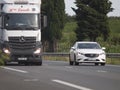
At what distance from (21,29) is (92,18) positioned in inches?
1883

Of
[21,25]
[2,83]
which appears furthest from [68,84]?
[21,25]

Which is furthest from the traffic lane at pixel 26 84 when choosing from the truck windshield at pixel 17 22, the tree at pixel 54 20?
the tree at pixel 54 20

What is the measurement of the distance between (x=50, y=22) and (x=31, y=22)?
162ft

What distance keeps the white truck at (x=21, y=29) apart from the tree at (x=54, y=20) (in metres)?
48.4

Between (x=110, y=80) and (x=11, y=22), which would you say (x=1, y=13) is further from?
(x=110, y=80)

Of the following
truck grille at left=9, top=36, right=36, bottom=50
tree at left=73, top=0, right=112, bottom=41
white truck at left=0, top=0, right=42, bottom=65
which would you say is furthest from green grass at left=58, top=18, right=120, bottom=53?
truck grille at left=9, top=36, right=36, bottom=50

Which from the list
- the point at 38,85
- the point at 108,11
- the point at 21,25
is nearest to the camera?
the point at 38,85

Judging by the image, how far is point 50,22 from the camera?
8288 centimetres

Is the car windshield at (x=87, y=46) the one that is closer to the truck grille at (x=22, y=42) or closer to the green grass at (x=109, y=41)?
the truck grille at (x=22, y=42)

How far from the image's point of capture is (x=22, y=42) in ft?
111

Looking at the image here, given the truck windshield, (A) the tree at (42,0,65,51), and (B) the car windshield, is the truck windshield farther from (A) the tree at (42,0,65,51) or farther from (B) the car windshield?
(A) the tree at (42,0,65,51)

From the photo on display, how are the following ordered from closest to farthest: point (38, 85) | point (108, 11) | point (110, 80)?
point (38, 85), point (110, 80), point (108, 11)

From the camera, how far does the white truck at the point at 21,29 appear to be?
109ft

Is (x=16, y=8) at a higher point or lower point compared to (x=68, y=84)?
higher
